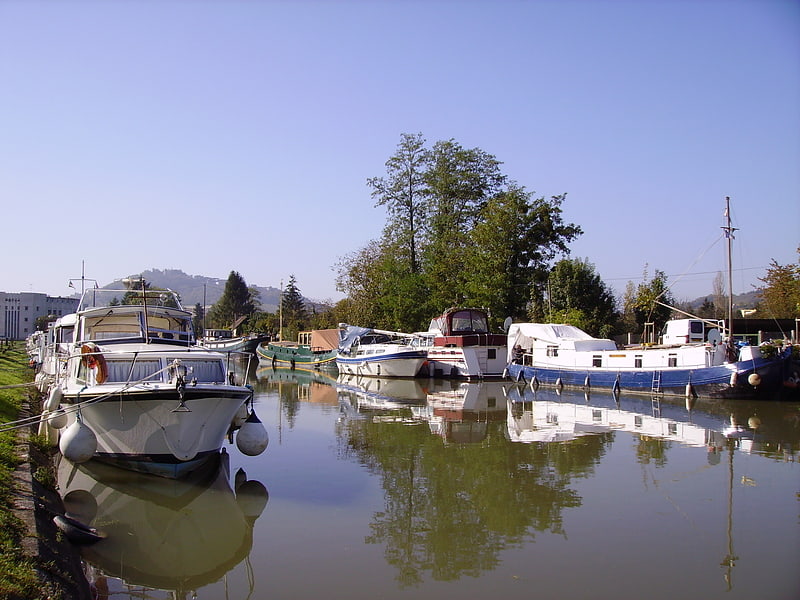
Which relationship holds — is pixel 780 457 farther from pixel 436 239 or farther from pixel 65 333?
pixel 436 239

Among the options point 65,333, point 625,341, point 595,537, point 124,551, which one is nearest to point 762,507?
point 595,537

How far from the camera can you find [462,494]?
12328 millimetres

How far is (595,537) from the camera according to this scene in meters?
9.86

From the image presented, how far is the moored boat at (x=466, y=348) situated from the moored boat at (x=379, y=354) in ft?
3.63

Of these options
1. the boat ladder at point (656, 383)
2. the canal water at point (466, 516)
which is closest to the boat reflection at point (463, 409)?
the canal water at point (466, 516)

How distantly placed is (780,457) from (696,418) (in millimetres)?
6345

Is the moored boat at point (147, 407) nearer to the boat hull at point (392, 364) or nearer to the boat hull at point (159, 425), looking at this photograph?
the boat hull at point (159, 425)

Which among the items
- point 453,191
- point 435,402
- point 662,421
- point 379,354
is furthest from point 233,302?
point 662,421

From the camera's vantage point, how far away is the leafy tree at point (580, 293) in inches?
1810

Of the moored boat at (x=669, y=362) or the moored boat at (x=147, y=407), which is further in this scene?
the moored boat at (x=669, y=362)

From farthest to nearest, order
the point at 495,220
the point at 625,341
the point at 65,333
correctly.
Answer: the point at 625,341
the point at 495,220
the point at 65,333

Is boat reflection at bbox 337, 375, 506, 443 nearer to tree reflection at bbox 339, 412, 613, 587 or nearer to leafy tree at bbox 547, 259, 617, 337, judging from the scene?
tree reflection at bbox 339, 412, 613, 587

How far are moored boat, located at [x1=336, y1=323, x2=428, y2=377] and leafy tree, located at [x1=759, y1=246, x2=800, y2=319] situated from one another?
21283 millimetres

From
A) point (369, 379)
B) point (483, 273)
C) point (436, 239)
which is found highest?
point (436, 239)
